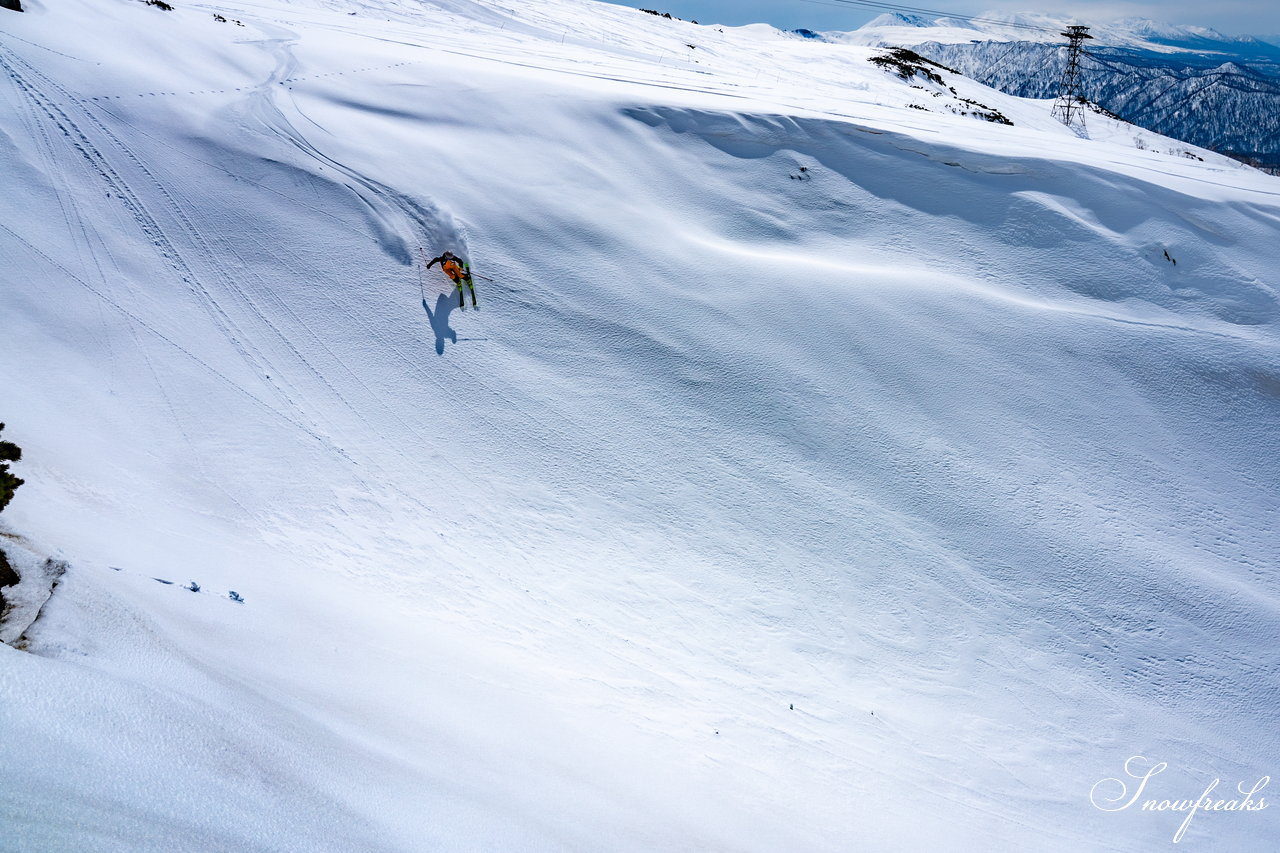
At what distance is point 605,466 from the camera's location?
288 inches

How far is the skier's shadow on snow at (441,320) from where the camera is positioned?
26.4 ft

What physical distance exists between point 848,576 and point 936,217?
5991 millimetres

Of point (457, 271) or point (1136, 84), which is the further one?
point (1136, 84)

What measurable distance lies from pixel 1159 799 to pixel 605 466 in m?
5.85

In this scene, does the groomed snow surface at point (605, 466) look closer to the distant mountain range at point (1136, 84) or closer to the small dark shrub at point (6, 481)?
the small dark shrub at point (6, 481)

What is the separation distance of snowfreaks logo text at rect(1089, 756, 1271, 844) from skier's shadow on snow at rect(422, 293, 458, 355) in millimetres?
7814

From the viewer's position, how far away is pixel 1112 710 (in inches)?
249

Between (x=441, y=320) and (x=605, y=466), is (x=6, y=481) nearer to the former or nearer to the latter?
(x=441, y=320)

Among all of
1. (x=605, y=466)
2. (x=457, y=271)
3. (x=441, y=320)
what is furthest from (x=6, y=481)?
(x=457, y=271)

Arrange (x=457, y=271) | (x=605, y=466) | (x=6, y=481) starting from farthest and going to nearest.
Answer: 1. (x=457, y=271)
2. (x=605, y=466)
3. (x=6, y=481)

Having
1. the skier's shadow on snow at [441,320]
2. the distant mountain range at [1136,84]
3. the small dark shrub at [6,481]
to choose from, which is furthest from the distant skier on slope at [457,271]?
the distant mountain range at [1136,84]

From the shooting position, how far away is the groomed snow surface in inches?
175

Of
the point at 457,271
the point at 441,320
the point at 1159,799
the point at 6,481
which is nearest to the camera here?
the point at 6,481

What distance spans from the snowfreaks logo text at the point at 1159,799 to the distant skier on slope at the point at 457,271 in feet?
26.8
